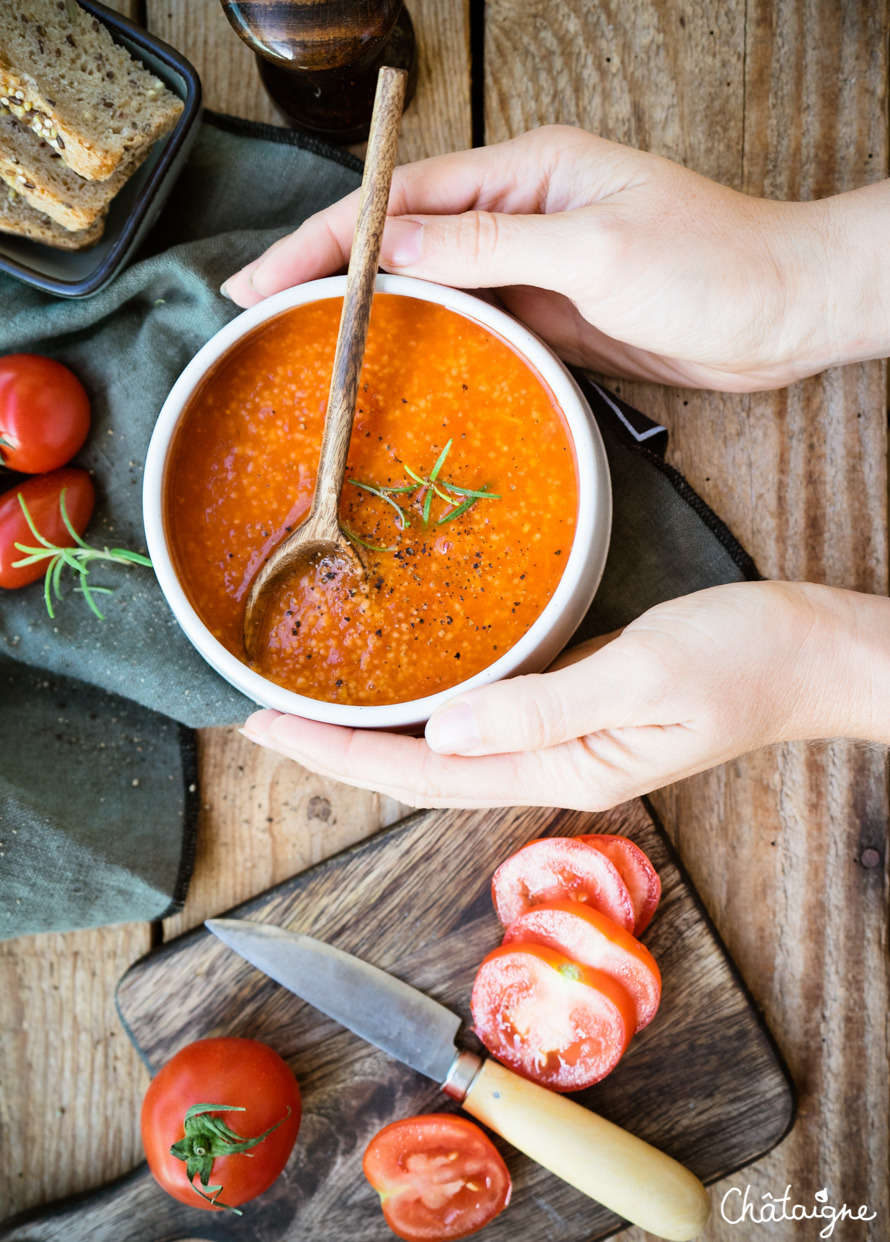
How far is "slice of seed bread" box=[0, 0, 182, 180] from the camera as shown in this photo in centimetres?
111

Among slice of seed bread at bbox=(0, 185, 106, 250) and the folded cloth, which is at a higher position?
slice of seed bread at bbox=(0, 185, 106, 250)

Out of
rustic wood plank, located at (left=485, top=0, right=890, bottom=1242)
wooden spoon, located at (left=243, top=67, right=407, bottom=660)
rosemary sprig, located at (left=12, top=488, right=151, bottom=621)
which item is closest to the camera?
wooden spoon, located at (left=243, top=67, right=407, bottom=660)

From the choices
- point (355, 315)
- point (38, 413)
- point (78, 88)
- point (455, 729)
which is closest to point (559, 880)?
point (455, 729)

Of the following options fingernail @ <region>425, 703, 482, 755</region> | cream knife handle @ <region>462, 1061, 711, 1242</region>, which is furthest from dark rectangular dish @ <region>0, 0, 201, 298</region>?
cream knife handle @ <region>462, 1061, 711, 1242</region>

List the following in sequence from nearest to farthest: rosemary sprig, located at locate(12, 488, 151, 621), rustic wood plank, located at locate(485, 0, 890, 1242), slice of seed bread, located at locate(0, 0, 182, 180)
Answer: slice of seed bread, located at locate(0, 0, 182, 180) < rosemary sprig, located at locate(12, 488, 151, 621) < rustic wood plank, located at locate(485, 0, 890, 1242)

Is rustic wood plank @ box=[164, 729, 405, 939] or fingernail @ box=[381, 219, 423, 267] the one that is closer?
fingernail @ box=[381, 219, 423, 267]

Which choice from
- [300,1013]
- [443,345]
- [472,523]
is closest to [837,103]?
[443,345]

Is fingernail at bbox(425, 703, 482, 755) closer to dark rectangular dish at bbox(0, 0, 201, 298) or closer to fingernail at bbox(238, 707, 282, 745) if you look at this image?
fingernail at bbox(238, 707, 282, 745)

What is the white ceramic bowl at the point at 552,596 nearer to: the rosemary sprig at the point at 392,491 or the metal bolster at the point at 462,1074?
Answer: the rosemary sprig at the point at 392,491

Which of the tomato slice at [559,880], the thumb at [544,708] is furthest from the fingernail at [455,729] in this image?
the tomato slice at [559,880]

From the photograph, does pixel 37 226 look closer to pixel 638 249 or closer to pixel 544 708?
pixel 638 249

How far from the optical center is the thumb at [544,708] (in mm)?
1011

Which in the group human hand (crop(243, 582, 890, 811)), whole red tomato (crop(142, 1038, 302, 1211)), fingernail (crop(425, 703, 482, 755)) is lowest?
whole red tomato (crop(142, 1038, 302, 1211))

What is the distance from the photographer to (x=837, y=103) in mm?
1347
